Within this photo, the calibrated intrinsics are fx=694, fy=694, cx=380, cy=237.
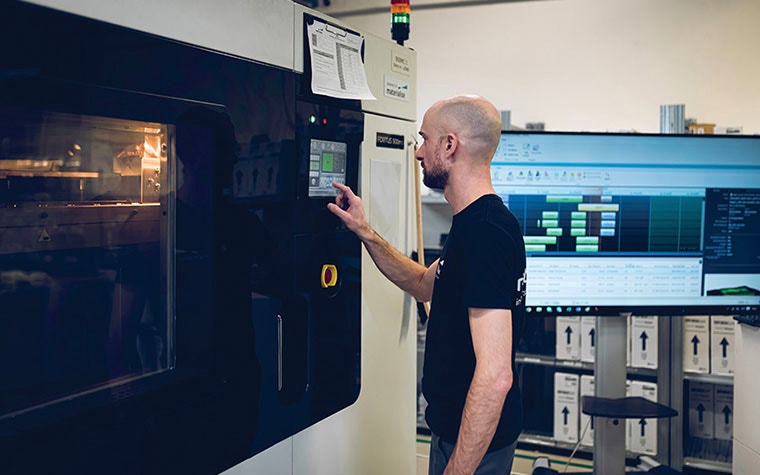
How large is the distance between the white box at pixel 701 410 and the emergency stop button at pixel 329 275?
2.74m

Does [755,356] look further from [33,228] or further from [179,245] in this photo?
[33,228]

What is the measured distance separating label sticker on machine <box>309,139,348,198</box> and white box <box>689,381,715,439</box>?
279 centimetres

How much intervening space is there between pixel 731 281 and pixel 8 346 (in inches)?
81.1

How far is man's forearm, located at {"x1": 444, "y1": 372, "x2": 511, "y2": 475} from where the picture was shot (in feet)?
4.95

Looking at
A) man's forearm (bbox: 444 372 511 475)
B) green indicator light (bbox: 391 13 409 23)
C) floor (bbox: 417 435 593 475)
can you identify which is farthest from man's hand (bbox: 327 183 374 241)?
floor (bbox: 417 435 593 475)

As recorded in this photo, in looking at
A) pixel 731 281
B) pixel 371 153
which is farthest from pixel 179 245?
pixel 731 281

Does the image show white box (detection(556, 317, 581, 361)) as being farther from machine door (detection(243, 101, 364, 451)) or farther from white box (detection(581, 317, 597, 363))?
machine door (detection(243, 101, 364, 451))

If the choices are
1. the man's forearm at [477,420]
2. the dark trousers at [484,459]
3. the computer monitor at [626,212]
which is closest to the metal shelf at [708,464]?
the computer monitor at [626,212]

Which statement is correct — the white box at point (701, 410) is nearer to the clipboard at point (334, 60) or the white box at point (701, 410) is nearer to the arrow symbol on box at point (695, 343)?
the arrow symbol on box at point (695, 343)

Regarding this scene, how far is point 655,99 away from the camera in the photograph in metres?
4.91

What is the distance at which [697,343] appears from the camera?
11.8 ft

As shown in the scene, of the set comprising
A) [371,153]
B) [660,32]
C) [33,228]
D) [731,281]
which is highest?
[660,32]

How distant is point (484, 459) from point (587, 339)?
237cm

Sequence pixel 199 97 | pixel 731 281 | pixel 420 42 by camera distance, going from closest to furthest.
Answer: pixel 199 97, pixel 731 281, pixel 420 42
